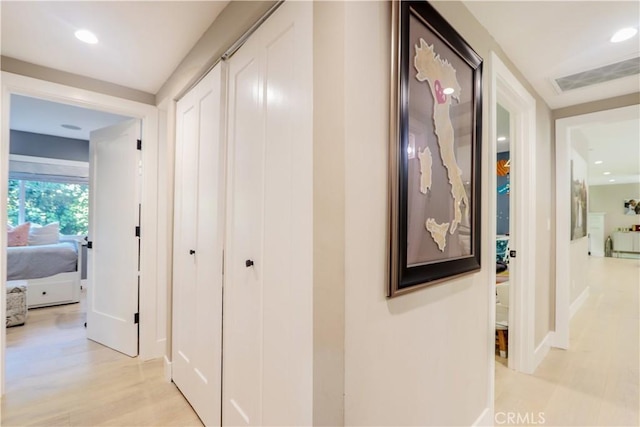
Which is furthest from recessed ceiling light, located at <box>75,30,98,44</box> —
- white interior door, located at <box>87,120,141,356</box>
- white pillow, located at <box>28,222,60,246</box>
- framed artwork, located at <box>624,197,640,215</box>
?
framed artwork, located at <box>624,197,640,215</box>

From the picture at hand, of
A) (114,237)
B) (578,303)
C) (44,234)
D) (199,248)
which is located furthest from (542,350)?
(44,234)

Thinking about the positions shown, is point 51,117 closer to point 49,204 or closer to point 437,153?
point 49,204

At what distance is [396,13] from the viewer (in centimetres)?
106

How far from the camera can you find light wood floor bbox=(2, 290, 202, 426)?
1817 millimetres

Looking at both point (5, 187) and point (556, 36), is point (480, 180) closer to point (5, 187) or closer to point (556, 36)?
point (556, 36)

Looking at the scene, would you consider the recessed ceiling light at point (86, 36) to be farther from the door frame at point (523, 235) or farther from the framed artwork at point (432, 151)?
the door frame at point (523, 235)

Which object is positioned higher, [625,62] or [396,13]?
[625,62]

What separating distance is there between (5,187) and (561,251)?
4.65 meters

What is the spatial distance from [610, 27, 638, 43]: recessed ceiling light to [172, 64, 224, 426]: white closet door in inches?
92.2

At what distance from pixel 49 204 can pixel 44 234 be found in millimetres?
716

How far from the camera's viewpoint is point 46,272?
3945mm

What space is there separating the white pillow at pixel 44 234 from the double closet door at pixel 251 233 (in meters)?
4.09

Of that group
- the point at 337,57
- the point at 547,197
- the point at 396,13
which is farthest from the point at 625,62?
the point at 337,57

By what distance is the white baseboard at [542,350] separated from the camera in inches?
96.7
